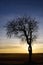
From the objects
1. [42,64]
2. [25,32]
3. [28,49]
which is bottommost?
[42,64]

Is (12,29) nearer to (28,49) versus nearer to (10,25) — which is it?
(10,25)

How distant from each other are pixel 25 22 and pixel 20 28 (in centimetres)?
141

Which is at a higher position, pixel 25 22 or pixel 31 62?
pixel 25 22

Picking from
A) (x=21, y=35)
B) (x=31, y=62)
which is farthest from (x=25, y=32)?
(x=31, y=62)

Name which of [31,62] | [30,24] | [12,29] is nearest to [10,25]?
[12,29]

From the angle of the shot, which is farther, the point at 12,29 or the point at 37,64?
the point at 12,29

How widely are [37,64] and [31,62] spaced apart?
1.60 metres

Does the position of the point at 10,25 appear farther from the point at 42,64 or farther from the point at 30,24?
the point at 42,64

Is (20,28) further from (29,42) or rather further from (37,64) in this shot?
(37,64)

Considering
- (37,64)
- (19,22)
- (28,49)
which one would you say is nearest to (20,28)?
(19,22)

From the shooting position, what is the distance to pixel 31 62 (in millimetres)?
39438

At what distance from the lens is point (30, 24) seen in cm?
4075

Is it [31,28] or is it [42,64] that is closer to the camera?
[42,64]

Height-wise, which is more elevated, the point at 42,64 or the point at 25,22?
the point at 25,22
